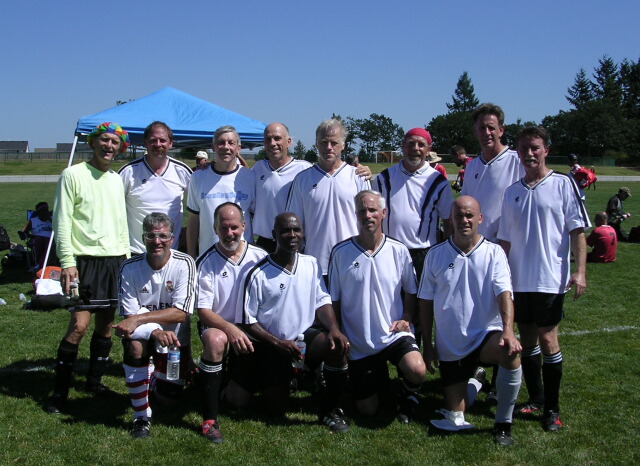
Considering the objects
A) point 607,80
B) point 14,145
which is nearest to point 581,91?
point 607,80

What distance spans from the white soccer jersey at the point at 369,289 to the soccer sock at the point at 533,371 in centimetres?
89

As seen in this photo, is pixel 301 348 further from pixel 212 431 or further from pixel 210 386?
pixel 212 431

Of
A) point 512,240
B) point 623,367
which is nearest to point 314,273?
point 512,240

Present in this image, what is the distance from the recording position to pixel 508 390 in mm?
3840

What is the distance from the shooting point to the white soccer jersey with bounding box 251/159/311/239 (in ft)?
16.7

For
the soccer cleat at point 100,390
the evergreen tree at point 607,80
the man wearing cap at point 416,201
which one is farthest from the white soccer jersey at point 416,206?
the evergreen tree at point 607,80

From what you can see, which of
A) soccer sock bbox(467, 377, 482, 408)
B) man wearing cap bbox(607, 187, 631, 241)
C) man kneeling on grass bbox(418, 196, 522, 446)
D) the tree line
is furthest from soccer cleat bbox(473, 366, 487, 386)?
the tree line

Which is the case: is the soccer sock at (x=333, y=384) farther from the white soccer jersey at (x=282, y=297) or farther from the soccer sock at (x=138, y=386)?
the soccer sock at (x=138, y=386)

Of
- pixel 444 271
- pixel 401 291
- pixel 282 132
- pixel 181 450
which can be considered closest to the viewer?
pixel 181 450

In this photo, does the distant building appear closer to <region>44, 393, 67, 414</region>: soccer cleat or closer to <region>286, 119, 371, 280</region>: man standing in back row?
<region>44, 393, 67, 414</region>: soccer cleat

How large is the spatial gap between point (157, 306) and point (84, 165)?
1.19m

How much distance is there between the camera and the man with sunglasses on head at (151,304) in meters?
4.03

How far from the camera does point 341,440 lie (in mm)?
3928

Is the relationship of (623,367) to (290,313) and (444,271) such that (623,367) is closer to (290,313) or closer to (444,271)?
(444,271)
